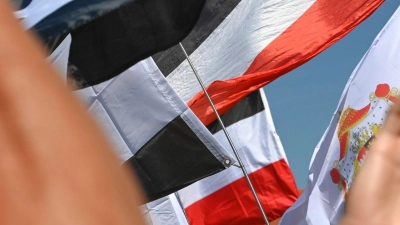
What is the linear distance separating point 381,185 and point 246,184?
355 inches

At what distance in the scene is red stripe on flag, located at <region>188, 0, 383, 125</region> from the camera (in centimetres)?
691

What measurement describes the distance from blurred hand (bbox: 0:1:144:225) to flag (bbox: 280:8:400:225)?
5879 mm

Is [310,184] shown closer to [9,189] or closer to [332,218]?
[332,218]

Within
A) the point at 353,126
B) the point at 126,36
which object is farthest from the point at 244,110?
the point at 126,36

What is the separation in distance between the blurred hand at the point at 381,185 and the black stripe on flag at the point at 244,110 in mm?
9520

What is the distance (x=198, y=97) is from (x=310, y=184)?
1424mm

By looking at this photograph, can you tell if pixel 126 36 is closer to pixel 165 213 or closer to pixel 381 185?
pixel 165 213

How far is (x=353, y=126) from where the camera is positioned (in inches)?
263

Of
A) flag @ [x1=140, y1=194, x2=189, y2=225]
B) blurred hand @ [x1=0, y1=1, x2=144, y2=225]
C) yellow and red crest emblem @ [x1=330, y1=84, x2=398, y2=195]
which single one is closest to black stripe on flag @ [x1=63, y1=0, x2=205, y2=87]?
yellow and red crest emblem @ [x1=330, y1=84, x2=398, y2=195]

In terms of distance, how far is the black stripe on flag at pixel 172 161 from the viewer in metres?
5.70

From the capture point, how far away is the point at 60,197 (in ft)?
1.50

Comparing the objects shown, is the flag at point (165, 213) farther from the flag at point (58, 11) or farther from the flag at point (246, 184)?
the flag at point (58, 11)

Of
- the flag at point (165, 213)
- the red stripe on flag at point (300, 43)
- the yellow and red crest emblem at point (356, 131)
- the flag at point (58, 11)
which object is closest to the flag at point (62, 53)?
the flag at point (58, 11)

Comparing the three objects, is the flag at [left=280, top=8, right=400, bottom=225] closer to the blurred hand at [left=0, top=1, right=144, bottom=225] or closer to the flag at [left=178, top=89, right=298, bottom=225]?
the flag at [left=178, top=89, right=298, bottom=225]
